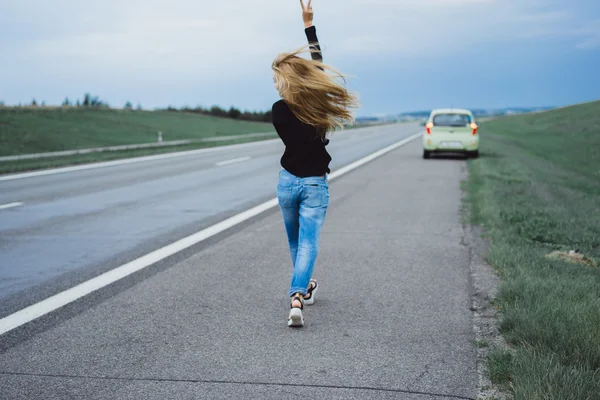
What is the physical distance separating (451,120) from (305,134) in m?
18.7

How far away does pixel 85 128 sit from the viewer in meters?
34.4

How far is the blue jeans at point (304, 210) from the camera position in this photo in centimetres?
462

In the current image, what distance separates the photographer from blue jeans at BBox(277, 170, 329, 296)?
4625 mm

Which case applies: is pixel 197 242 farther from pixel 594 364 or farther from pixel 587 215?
pixel 587 215

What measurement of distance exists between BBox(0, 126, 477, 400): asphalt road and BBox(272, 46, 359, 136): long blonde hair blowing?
1.45 meters

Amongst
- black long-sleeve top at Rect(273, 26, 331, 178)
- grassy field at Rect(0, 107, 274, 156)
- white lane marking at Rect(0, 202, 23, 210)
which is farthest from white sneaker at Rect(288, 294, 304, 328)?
grassy field at Rect(0, 107, 274, 156)

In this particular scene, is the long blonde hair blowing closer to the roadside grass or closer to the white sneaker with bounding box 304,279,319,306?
the white sneaker with bounding box 304,279,319,306

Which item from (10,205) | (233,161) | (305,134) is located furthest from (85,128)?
(305,134)

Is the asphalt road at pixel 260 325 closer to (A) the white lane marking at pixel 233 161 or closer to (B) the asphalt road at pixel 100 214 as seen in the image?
(B) the asphalt road at pixel 100 214

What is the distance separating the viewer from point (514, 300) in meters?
5.00

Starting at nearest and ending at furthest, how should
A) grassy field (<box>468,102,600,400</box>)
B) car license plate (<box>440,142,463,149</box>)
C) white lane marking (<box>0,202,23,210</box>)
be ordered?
grassy field (<box>468,102,600,400</box>) → white lane marking (<box>0,202,23,210</box>) → car license plate (<box>440,142,463,149</box>)

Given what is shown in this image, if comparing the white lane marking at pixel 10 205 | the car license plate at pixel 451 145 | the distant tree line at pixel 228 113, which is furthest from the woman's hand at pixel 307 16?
the distant tree line at pixel 228 113

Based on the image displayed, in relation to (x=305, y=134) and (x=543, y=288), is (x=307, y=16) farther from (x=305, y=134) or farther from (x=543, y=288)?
(x=543, y=288)

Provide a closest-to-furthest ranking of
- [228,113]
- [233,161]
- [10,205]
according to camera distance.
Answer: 1. [10,205]
2. [233,161]
3. [228,113]
